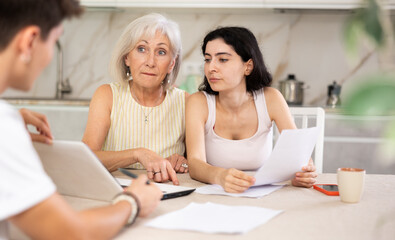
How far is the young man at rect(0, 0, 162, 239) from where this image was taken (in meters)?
0.71

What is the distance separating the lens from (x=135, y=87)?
2.05 metres

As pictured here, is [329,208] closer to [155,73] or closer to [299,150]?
[299,150]

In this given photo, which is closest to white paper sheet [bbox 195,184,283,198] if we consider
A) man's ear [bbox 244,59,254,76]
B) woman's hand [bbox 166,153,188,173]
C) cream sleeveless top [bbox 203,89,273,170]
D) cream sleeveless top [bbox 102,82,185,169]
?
woman's hand [bbox 166,153,188,173]

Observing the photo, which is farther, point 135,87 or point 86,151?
point 135,87

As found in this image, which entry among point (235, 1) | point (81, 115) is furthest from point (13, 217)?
point (235, 1)

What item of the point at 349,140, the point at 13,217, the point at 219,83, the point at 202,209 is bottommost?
the point at 349,140

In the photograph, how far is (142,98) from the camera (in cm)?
204

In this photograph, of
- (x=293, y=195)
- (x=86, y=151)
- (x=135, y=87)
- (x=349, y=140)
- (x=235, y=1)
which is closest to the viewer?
(x=86, y=151)

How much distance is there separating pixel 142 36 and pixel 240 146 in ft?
1.96

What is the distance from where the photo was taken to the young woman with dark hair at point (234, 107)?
72.9 inches

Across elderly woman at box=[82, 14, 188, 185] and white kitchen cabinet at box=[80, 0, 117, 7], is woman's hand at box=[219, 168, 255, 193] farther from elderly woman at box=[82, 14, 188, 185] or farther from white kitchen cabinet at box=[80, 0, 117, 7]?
white kitchen cabinet at box=[80, 0, 117, 7]

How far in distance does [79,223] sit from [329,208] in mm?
668

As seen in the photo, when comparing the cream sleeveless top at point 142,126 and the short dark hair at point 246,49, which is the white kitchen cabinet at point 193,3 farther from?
the cream sleeveless top at point 142,126

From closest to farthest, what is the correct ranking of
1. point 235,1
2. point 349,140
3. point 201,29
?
1. point 349,140
2. point 235,1
3. point 201,29
